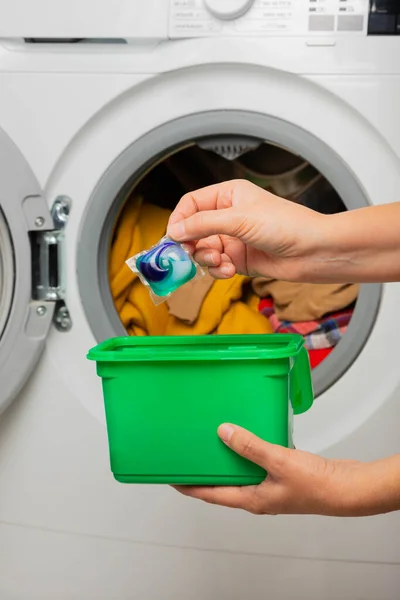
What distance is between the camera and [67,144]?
0.95 metres

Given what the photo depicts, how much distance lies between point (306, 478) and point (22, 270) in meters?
0.45

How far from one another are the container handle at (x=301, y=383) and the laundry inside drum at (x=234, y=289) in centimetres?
18

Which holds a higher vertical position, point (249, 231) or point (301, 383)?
point (249, 231)

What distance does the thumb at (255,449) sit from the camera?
2.20 ft

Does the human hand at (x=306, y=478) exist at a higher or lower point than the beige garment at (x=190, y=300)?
lower

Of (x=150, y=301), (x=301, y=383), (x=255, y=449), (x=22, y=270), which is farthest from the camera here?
(x=150, y=301)

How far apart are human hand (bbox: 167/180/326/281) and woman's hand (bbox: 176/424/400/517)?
17cm

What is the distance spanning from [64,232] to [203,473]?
388mm

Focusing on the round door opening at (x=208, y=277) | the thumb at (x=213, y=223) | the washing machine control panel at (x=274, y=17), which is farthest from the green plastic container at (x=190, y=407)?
the washing machine control panel at (x=274, y=17)

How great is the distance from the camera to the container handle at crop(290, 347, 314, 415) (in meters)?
0.78

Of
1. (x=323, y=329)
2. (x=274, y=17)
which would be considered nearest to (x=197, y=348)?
(x=323, y=329)

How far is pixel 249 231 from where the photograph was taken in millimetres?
699

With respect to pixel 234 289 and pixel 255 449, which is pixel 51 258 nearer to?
pixel 234 289

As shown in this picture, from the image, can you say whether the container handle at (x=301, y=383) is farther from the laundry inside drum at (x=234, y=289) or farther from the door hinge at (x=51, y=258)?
the door hinge at (x=51, y=258)
